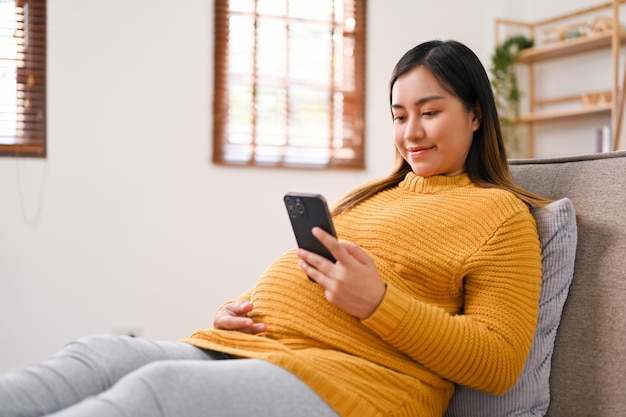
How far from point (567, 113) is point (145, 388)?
339cm

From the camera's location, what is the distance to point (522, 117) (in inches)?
165

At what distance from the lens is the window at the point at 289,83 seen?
367 centimetres

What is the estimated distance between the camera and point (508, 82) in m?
4.21

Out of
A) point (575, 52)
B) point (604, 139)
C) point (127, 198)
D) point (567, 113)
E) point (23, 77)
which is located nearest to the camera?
point (23, 77)

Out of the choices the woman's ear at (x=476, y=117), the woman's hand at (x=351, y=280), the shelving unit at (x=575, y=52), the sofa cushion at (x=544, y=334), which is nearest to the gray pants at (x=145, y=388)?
the woman's hand at (x=351, y=280)

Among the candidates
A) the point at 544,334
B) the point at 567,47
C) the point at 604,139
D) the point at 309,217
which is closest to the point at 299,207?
the point at 309,217

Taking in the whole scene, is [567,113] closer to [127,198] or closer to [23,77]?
[127,198]

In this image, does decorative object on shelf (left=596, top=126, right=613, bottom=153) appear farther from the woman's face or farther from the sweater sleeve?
the sweater sleeve

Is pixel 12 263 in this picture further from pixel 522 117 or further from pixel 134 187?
pixel 522 117

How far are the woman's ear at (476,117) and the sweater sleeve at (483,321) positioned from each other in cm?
30

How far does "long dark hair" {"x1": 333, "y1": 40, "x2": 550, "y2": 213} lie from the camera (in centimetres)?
155

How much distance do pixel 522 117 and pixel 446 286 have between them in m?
3.00

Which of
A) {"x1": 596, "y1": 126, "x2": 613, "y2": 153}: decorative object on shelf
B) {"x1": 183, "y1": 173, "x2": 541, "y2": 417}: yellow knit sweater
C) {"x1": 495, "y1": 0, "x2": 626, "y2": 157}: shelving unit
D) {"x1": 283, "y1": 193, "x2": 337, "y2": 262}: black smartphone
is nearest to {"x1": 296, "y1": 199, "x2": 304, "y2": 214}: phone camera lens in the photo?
{"x1": 283, "y1": 193, "x2": 337, "y2": 262}: black smartphone

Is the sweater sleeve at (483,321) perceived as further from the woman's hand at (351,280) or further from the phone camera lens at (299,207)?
the phone camera lens at (299,207)
